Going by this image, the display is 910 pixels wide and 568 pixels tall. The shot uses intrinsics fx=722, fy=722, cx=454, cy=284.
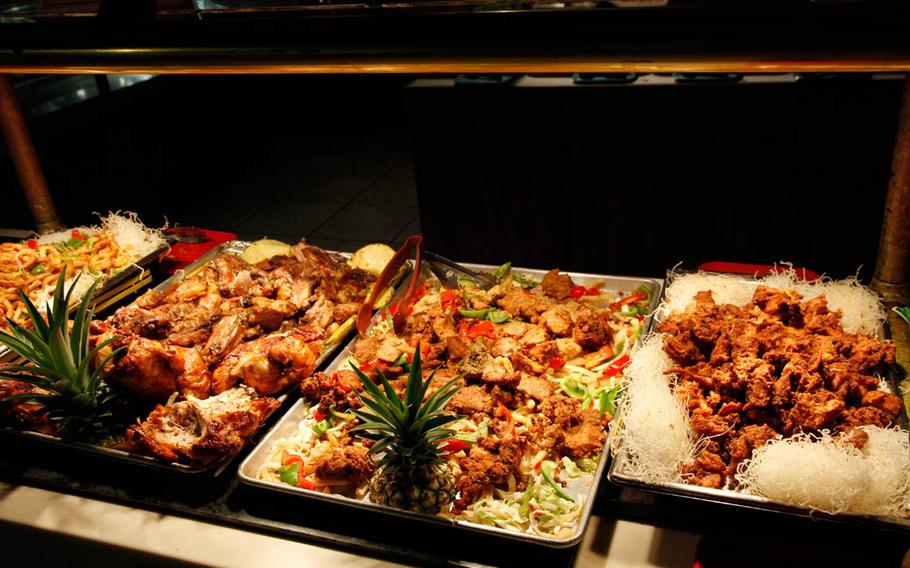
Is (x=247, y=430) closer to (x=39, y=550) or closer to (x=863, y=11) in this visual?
(x=39, y=550)

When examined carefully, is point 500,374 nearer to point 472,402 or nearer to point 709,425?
point 472,402

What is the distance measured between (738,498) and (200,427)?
1.74m

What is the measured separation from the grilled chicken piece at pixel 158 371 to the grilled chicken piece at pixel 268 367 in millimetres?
73

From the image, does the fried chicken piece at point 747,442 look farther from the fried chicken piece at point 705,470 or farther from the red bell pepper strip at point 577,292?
the red bell pepper strip at point 577,292

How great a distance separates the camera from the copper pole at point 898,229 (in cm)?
240

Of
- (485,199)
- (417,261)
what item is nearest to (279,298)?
(417,261)

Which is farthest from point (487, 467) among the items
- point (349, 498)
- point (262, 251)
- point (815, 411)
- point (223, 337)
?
point (262, 251)

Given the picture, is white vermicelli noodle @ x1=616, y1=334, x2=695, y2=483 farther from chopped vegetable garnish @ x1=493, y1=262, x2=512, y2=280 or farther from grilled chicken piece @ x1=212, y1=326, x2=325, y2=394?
grilled chicken piece @ x1=212, y1=326, x2=325, y2=394

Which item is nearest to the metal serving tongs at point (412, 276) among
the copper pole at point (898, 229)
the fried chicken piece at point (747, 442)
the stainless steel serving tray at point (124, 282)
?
the stainless steel serving tray at point (124, 282)

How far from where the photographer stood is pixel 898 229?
8.43 ft

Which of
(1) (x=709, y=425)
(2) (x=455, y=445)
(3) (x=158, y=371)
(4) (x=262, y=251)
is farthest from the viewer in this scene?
(4) (x=262, y=251)

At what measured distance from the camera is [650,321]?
9.35ft

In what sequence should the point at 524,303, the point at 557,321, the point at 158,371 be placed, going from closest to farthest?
the point at 158,371, the point at 557,321, the point at 524,303

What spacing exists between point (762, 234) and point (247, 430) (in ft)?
14.6
